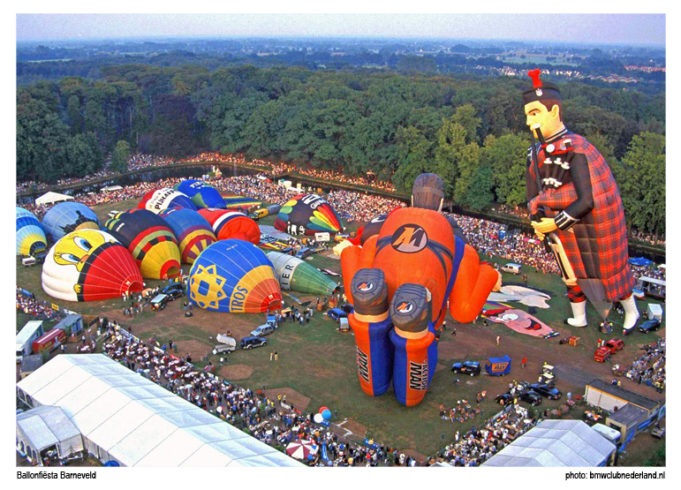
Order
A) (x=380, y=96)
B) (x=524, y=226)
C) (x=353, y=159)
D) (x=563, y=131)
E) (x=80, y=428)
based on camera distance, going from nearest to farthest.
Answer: (x=80, y=428) → (x=563, y=131) → (x=524, y=226) → (x=353, y=159) → (x=380, y=96)

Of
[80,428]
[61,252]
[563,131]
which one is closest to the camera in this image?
[80,428]

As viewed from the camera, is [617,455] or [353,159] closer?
[617,455]

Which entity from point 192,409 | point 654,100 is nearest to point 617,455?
point 192,409

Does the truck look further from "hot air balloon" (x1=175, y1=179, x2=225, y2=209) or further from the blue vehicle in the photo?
"hot air balloon" (x1=175, y1=179, x2=225, y2=209)

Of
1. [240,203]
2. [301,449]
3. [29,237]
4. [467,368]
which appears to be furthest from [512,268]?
[29,237]

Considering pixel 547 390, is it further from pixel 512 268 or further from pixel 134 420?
pixel 134 420

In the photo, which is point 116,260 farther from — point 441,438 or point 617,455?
point 617,455
